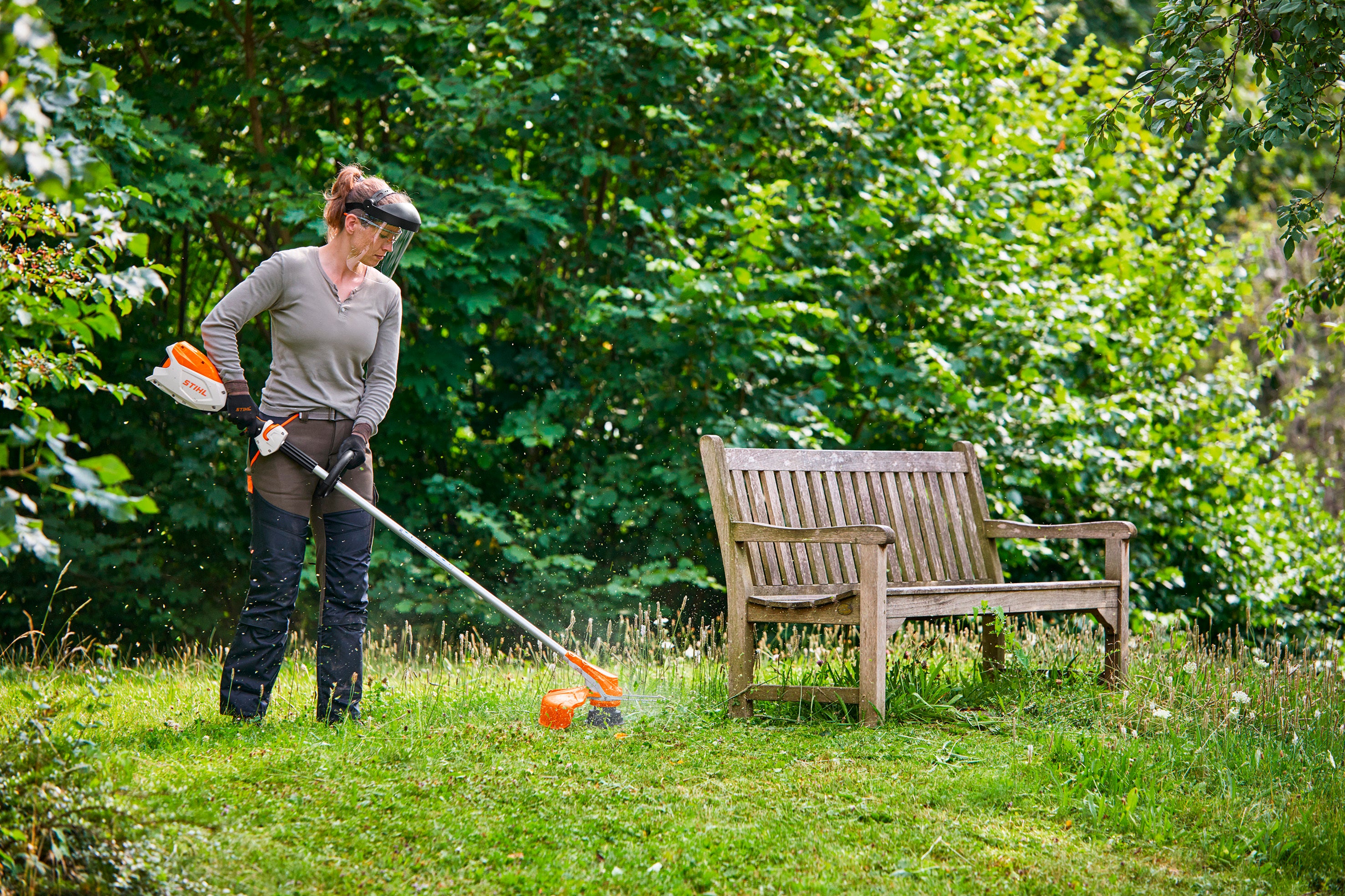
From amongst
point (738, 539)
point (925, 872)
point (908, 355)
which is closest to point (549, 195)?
point (908, 355)

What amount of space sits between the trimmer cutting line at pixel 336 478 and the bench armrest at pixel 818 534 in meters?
0.81

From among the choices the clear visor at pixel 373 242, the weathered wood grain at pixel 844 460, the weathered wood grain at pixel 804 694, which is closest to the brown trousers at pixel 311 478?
the clear visor at pixel 373 242

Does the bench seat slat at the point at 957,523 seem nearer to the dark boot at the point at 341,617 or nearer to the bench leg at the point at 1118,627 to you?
the bench leg at the point at 1118,627

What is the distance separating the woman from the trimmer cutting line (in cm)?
5

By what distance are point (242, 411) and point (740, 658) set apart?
2225 mm

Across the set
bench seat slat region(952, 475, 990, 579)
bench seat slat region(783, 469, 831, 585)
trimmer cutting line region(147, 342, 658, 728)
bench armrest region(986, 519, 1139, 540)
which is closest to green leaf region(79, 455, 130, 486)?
trimmer cutting line region(147, 342, 658, 728)

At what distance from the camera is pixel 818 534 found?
457cm

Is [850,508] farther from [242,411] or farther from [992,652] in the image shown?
[242,411]

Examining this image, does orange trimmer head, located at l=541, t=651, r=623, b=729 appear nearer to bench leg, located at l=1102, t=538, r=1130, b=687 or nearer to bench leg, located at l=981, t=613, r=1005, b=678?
bench leg, located at l=981, t=613, r=1005, b=678

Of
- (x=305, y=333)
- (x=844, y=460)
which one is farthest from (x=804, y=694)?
(x=305, y=333)

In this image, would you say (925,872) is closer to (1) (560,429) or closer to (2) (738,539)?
(2) (738,539)

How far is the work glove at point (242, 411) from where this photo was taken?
4.05 meters

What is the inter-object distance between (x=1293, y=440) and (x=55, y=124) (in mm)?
15520

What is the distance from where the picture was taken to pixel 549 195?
284 inches
